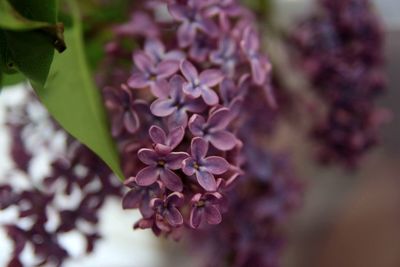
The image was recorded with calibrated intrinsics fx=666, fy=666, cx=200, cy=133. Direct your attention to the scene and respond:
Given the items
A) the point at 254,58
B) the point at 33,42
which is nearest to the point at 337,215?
the point at 254,58

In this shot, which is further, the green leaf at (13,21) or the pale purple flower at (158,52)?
the pale purple flower at (158,52)

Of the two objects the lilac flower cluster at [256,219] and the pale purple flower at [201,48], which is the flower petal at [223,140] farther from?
the lilac flower cluster at [256,219]

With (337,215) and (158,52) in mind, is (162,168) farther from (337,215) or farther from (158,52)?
(337,215)

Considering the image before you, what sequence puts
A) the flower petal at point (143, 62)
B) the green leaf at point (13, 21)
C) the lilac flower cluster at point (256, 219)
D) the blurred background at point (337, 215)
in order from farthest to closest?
the blurred background at point (337, 215) < the lilac flower cluster at point (256, 219) < the flower petal at point (143, 62) < the green leaf at point (13, 21)

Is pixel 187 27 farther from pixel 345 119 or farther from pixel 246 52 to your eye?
pixel 345 119

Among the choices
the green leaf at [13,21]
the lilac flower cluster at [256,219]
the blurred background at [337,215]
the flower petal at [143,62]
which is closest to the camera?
the green leaf at [13,21]

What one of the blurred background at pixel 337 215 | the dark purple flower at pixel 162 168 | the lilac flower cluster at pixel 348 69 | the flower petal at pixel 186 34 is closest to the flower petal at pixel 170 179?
the dark purple flower at pixel 162 168

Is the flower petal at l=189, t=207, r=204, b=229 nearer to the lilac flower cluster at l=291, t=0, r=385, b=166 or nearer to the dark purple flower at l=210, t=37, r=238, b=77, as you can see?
the dark purple flower at l=210, t=37, r=238, b=77
